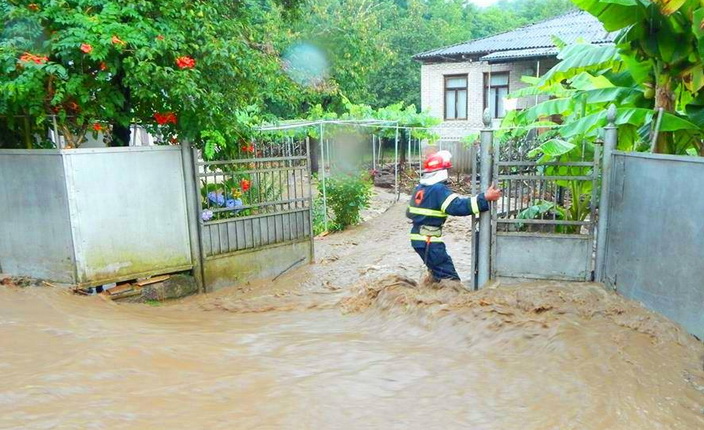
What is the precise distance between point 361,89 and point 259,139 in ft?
55.8

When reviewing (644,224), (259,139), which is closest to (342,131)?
(259,139)

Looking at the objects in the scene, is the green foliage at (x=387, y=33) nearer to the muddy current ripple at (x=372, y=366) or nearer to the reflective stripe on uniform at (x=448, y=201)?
the reflective stripe on uniform at (x=448, y=201)

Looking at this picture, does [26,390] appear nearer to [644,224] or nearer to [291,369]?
[291,369]

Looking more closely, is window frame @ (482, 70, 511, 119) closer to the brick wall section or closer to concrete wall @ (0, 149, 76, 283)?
the brick wall section

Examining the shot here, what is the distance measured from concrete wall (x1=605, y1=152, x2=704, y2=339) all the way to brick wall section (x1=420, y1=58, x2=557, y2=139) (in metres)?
18.0

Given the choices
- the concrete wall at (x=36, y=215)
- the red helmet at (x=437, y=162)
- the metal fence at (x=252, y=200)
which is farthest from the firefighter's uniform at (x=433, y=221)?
the concrete wall at (x=36, y=215)

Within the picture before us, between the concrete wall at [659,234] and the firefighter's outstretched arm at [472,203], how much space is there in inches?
45.4

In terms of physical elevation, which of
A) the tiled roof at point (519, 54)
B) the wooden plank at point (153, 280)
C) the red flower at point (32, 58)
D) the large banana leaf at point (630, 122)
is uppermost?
the tiled roof at point (519, 54)

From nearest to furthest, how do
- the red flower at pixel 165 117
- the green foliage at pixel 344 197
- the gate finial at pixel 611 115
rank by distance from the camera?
the gate finial at pixel 611 115 < the red flower at pixel 165 117 < the green foliage at pixel 344 197

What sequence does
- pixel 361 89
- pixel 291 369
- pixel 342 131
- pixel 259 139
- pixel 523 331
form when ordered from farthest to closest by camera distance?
pixel 361 89 → pixel 342 131 → pixel 259 139 → pixel 523 331 → pixel 291 369

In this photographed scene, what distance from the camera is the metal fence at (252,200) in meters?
8.07

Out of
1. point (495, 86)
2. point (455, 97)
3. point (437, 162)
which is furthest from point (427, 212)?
point (455, 97)

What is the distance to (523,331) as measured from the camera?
5.20 meters

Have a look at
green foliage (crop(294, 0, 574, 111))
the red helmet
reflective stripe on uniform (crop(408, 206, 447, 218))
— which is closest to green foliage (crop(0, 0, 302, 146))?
the red helmet
